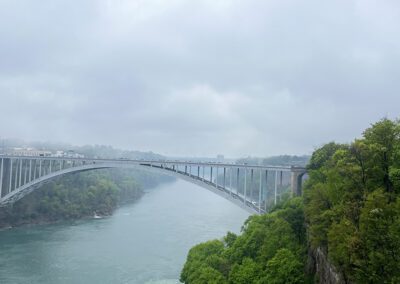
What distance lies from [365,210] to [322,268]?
313 cm

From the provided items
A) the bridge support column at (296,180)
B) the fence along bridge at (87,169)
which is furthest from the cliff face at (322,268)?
the fence along bridge at (87,169)

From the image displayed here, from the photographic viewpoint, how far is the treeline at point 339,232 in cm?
750

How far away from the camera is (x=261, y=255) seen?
12.7 m

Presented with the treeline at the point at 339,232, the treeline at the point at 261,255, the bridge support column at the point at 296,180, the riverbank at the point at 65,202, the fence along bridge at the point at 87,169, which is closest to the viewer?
the treeline at the point at 339,232

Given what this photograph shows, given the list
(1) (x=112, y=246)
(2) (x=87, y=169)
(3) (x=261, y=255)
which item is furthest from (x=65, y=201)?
(3) (x=261, y=255)

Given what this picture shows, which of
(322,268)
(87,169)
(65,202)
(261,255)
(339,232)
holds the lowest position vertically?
(65,202)

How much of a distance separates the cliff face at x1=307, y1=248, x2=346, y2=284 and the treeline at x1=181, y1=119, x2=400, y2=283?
0.22ft

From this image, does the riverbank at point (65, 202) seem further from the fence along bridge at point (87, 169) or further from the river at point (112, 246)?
the river at point (112, 246)

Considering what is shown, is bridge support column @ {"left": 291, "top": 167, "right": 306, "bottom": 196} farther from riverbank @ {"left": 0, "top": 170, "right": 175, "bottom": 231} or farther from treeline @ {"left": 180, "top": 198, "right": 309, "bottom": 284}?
riverbank @ {"left": 0, "top": 170, "right": 175, "bottom": 231}

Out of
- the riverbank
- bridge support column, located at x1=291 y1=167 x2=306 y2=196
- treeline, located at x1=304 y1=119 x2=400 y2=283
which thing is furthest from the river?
treeline, located at x1=304 y1=119 x2=400 y2=283

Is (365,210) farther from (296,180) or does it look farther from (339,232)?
(296,180)

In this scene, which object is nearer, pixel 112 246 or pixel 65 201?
pixel 112 246

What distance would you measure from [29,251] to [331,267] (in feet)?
65.3

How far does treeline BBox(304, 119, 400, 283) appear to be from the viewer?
7.30 metres
